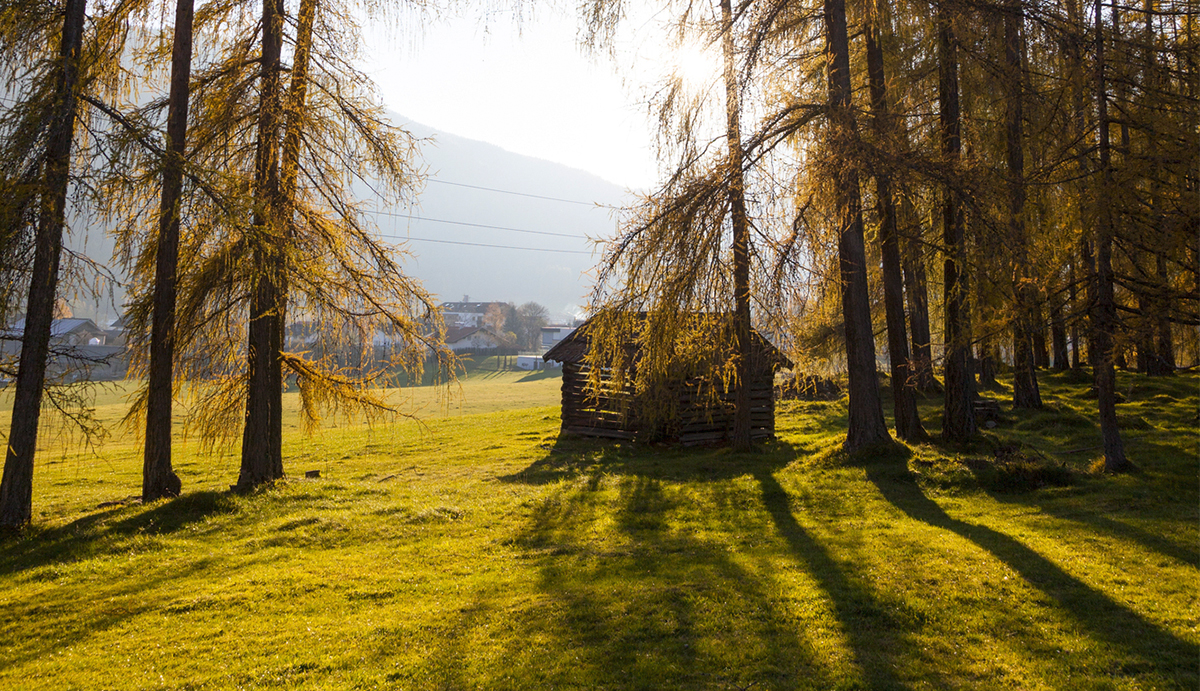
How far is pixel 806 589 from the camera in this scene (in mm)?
6652

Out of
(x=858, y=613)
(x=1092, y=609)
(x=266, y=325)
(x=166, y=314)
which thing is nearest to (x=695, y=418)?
(x=266, y=325)

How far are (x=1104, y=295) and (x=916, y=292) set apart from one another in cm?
519

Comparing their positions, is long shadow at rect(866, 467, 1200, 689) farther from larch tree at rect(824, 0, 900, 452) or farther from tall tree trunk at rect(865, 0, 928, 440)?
tall tree trunk at rect(865, 0, 928, 440)

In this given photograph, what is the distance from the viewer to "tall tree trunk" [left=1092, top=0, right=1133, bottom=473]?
921 cm

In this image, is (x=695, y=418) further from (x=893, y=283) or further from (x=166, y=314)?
(x=166, y=314)

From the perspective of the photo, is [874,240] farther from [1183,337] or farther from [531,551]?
[531,551]

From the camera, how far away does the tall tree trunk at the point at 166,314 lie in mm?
10945

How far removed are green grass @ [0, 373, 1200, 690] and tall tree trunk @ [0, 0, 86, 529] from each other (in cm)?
70

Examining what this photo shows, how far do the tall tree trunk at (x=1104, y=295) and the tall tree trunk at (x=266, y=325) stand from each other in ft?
39.8

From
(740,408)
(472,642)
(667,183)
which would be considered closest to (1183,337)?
(740,408)

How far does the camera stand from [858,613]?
19.8 ft

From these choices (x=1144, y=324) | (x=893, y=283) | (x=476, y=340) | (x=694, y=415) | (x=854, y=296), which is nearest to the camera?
(x=1144, y=324)

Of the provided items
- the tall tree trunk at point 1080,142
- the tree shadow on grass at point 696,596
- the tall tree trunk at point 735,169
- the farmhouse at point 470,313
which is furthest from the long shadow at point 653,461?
the farmhouse at point 470,313

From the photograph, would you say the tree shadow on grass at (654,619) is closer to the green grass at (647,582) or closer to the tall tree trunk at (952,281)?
the green grass at (647,582)
